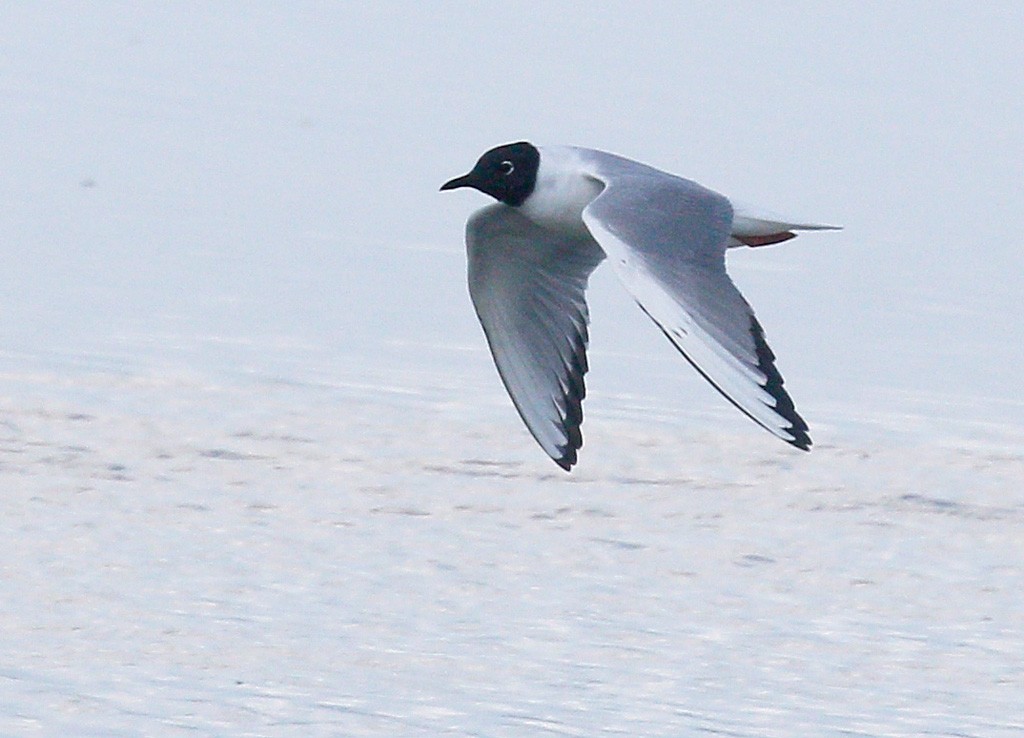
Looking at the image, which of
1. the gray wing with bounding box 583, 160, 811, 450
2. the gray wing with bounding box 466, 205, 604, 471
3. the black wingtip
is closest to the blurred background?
the gray wing with bounding box 466, 205, 604, 471

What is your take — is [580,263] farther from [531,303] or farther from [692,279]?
[692,279]

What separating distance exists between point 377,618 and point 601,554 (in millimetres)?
867

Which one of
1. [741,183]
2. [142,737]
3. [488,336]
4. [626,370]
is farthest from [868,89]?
[142,737]

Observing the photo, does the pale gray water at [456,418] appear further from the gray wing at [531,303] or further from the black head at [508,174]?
the black head at [508,174]

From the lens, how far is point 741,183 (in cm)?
1050

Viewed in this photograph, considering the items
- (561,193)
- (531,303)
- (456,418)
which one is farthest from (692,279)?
(456,418)

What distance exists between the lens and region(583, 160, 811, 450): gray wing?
535cm

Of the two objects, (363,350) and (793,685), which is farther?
(363,350)

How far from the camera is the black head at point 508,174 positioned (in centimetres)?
643

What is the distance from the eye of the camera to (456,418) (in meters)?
8.58

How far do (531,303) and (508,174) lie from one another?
363 mm

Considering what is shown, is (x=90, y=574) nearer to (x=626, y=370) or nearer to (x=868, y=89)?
(x=626, y=370)

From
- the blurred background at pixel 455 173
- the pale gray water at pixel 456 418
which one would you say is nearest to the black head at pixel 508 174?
the pale gray water at pixel 456 418

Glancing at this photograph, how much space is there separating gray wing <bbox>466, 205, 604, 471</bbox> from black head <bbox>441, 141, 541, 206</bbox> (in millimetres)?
115
